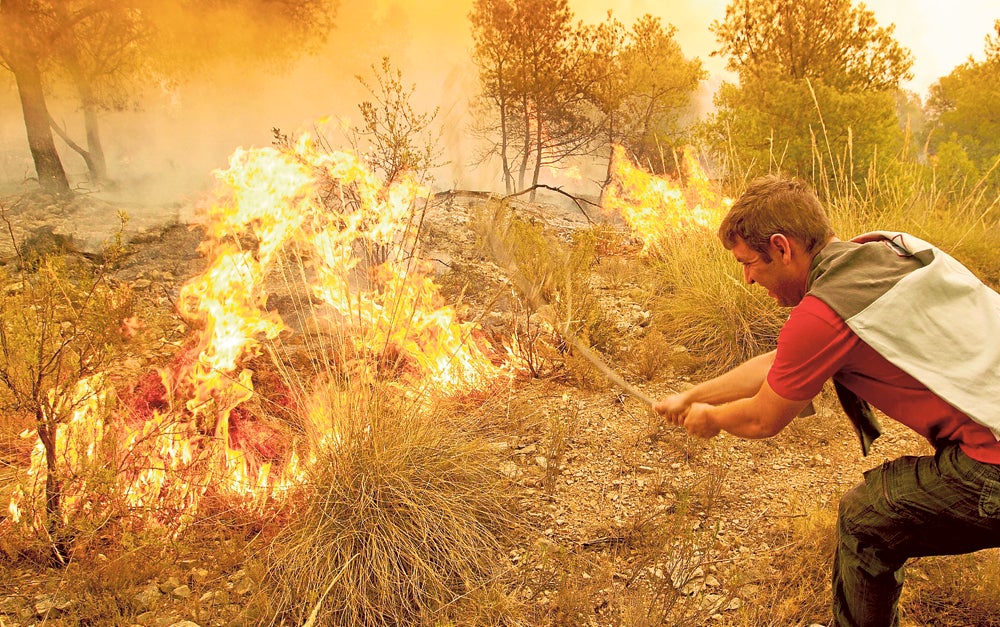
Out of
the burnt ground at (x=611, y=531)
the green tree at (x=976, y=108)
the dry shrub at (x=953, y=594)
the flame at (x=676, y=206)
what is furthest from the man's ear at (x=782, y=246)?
the green tree at (x=976, y=108)

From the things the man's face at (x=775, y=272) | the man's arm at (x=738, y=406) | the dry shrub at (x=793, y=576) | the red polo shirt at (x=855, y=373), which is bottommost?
the dry shrub at (x=793, y=576)

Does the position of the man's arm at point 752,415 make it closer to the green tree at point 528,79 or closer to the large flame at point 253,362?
the large flame at point 253,362

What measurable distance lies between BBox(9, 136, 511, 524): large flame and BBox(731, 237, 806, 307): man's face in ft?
4.70

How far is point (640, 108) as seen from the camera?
1332 cm

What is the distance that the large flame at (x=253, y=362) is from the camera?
2504 mm

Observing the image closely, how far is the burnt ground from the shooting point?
6.56 feet

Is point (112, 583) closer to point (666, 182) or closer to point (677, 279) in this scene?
point (677, 279)

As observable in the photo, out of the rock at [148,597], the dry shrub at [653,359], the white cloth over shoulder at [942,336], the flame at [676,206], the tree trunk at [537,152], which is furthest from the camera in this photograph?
the tree trunk at [537,152]

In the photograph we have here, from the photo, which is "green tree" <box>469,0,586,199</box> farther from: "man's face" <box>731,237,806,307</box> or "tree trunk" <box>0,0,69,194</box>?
"man's face" <box>731,237,806,307</box>

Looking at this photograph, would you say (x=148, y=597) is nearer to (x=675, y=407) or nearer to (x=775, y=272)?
(x=675, y=407)

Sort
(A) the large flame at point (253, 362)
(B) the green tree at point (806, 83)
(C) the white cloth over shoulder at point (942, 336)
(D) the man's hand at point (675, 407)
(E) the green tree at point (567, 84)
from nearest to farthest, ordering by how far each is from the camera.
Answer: (C) the white cloth over shoulder at point (942, 336)
(D) the man's hand at point (675, 407)
(A) the large flame at point (253, 362)
(B) the green tree at point (806, 83)
(E) the green tree at point (567, 84)

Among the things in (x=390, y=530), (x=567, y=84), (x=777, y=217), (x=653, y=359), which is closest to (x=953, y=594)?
(x=777, y=217)

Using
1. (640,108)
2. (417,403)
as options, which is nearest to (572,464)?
(417,403)

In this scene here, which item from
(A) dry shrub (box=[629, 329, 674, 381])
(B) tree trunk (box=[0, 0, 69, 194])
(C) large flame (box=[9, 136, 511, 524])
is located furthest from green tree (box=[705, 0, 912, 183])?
(B) tree trunk (box=[0, 0, 69, 194])
